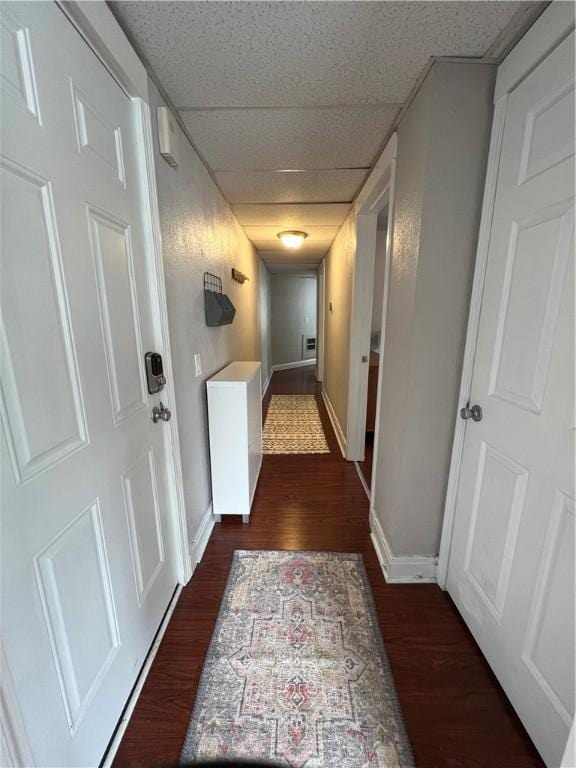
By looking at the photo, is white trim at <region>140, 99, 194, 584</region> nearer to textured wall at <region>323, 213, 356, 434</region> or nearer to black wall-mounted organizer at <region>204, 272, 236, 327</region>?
black wall-mounted organizer at <region>204, 272, 236, 327</region>

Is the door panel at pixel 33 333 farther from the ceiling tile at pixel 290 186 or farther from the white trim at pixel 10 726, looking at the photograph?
the ceiling tile at pixel 290 186

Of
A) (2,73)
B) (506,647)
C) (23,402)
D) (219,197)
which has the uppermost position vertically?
(219,197)

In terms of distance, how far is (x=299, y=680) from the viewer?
1143 mm

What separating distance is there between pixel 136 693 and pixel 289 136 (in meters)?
2.52

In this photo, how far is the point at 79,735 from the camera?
809 millimetres

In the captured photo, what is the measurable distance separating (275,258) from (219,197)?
294 centimetres

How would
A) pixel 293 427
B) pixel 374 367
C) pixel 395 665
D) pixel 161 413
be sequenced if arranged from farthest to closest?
pixel 293 427 → pixel 374 367 → pixel 161 413 → pixel 395 665

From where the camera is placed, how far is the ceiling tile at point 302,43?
90cm

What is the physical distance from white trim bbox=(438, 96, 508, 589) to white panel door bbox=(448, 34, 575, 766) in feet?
0.09

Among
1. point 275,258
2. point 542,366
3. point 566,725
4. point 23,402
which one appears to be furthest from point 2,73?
point 275,258

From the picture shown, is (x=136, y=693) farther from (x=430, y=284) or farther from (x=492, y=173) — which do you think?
(x=492, y=173)

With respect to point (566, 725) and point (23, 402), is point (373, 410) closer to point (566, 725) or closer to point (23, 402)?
point (566, 725)

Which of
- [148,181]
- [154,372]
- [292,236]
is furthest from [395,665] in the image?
[292,236]

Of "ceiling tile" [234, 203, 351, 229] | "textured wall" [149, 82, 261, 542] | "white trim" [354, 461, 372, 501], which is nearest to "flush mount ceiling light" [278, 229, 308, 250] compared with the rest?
"ceiling tile" [234, 203, 351, 229]
